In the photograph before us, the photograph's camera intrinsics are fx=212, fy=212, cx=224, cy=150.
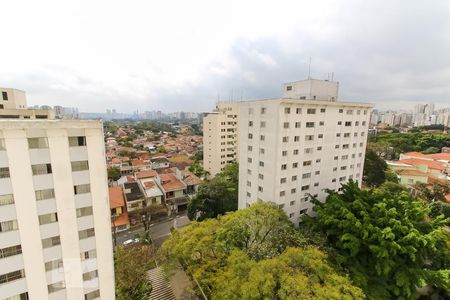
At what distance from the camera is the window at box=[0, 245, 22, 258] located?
12.1m

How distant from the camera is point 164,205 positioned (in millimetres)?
38094

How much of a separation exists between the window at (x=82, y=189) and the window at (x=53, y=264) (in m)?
4.43

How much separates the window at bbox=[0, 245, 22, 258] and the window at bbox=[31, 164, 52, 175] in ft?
14.6

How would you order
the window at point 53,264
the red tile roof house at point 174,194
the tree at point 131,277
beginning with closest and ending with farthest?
the window at point 53,264, the tree at point 131,277, the red tile roof house at point 174,194

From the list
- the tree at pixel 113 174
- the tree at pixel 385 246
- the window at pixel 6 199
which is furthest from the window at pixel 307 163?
the tree at pixel 113 174

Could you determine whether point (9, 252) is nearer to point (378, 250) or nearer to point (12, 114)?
point (12, 114)

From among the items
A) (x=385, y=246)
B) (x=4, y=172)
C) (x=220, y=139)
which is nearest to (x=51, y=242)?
(x=4, y=172)

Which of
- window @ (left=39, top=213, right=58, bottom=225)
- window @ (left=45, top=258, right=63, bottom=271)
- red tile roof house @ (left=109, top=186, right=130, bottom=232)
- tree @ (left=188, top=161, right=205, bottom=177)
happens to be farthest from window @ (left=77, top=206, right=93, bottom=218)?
tree @ (left=188, top=161, right=205, bottom=177)

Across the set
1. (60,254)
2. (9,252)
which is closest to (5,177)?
(9,252)

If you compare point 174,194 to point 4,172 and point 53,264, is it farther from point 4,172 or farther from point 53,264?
point 4,172

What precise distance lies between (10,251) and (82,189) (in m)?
4.80

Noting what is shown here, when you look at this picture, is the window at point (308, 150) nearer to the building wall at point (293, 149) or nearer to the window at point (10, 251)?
the building wall at point (293, 149)

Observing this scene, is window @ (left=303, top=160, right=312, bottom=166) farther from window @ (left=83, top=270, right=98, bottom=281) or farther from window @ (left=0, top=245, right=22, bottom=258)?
window @ (left=0, top=245, right=22, bottom=258)

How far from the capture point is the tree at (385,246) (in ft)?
51.4
